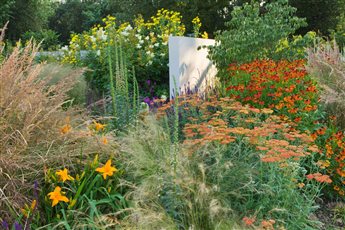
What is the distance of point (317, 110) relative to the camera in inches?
162

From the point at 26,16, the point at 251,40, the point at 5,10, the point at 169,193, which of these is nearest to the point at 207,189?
the point at 169,193

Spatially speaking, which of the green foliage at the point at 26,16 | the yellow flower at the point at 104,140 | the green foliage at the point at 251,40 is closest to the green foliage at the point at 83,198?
the yellow flower at the point at 104,140

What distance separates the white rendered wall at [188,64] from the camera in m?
7.03

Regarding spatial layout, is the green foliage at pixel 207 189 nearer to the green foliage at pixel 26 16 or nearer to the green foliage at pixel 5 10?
the green foliage at pixel 5 10

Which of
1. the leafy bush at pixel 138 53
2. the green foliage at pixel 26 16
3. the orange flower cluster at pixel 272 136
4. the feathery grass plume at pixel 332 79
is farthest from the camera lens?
the green foliage at pixel 26 16

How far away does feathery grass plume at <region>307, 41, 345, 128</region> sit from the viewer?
4.41 meters

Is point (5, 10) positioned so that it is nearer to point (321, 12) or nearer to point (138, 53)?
point (321, 12)

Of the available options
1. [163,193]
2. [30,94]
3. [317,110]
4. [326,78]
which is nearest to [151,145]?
[163,193]

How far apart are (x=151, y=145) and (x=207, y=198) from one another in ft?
2.40

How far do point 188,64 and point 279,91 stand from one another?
3.38 metres

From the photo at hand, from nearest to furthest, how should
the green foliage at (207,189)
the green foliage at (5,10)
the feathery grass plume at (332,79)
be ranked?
the green foliage at (207,189), the feathery grass plume at (332,79), the green foliage at (5,10)

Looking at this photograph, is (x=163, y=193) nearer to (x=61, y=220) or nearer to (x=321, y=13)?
(x=61, y=220)

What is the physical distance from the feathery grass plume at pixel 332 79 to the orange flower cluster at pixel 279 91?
0.18 m

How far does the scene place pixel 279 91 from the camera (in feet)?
14.0
